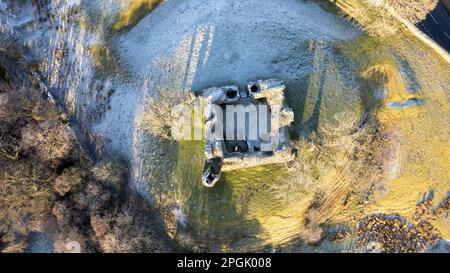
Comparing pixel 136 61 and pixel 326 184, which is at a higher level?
pixel 136 61

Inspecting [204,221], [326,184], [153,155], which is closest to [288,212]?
[326,184]

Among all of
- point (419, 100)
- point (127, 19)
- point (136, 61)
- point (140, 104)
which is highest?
point (419, 100)

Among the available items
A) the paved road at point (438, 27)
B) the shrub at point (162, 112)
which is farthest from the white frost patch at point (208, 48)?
the paved road at point (438, 27)

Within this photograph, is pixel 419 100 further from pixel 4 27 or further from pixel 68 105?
pixel 4 27

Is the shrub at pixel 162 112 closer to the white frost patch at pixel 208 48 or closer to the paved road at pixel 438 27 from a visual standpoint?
the white frost patch at pixel 208 48

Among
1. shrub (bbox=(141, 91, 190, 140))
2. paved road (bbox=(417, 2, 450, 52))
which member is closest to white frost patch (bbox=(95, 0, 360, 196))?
shrub (bbox=(141, 91, 190, 140))

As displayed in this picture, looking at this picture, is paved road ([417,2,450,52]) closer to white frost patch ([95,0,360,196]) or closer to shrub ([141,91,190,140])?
white frost patch ([95,0,360,196])

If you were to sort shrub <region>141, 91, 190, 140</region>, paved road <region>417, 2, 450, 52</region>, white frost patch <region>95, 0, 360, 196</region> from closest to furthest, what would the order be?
shrub <region>141, 91, 190, 140</region>
white frost patch <region>95, 0, 360, 196</region>
paved road <region>417, 2, 450, 52</region>

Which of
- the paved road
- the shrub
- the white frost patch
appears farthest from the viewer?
the paved road
